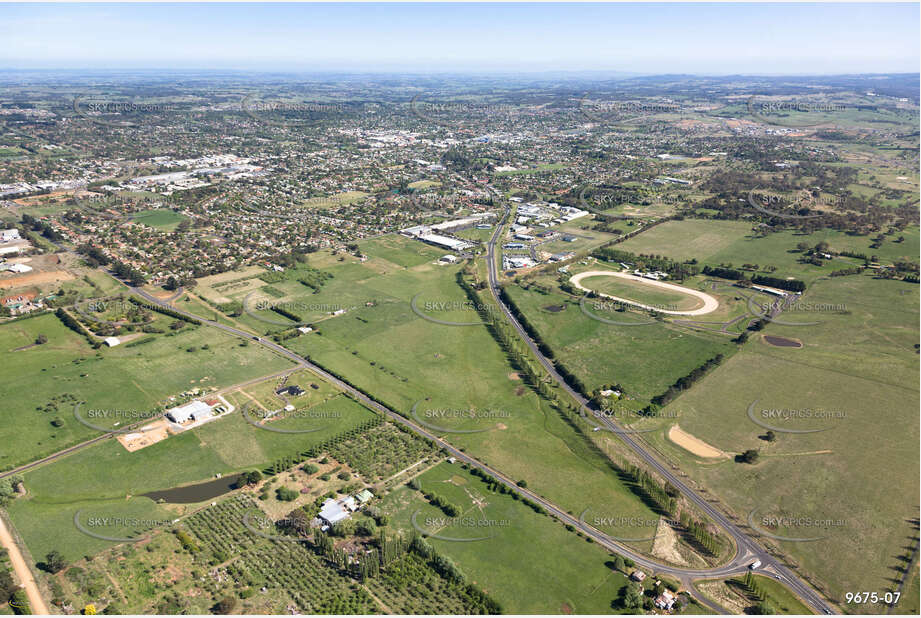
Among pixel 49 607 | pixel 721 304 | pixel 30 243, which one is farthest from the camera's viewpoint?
pixel 30 243

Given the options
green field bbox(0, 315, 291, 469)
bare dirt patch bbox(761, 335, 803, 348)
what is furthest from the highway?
bare dirt patch bbox(761, 335, 803, 348)

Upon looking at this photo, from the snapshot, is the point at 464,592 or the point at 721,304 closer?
the point at 464,592

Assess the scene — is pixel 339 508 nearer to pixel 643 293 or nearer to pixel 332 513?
pixel 332 513

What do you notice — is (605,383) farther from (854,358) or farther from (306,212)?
(306,212)

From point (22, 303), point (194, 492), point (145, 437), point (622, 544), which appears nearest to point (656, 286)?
point (622, 544)

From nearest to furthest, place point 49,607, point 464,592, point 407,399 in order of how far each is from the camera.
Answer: point 49,607
point 464,592
point 407,399

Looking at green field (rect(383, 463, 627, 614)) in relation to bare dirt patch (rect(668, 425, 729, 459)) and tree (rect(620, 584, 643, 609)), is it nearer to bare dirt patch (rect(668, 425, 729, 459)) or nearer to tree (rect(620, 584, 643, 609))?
tree (rect(620, 584, 643, 609))

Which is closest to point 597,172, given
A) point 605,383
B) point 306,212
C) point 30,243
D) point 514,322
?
point 306,212

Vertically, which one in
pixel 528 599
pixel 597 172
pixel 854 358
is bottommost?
pixel 528 599
